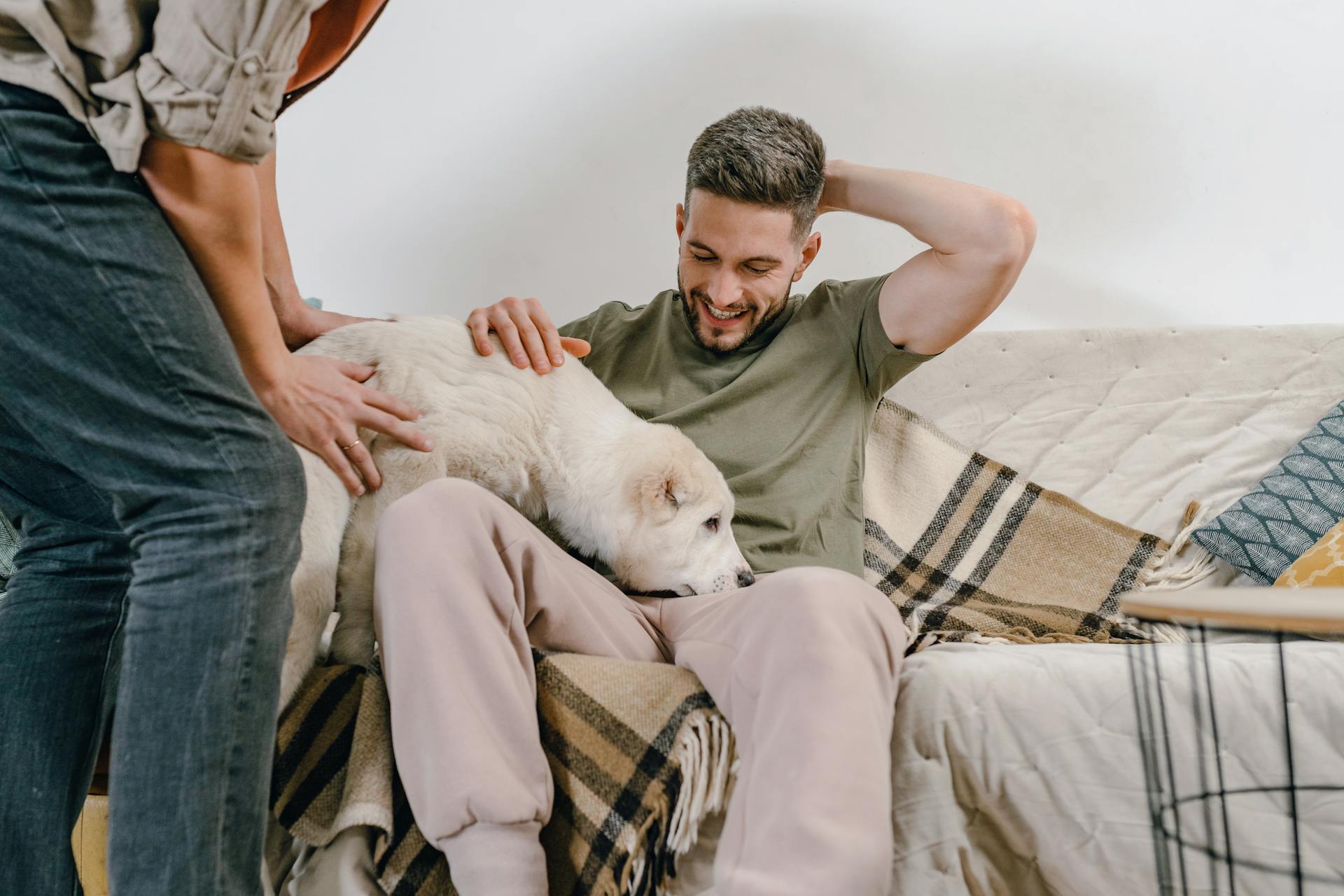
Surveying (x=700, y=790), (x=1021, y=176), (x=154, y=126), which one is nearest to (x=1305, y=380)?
(x=1021, y=176)

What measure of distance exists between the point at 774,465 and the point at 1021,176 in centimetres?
122

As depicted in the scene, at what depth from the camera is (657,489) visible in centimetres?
164

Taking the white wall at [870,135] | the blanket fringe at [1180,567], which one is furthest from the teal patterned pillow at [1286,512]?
the white wall at [870,135]

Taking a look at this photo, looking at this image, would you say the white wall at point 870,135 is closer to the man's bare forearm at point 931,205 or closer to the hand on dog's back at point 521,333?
the man's bare forearm at point 931,205

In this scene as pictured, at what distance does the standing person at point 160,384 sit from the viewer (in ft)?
2.79

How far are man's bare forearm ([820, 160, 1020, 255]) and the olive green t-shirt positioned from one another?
0.51 feet

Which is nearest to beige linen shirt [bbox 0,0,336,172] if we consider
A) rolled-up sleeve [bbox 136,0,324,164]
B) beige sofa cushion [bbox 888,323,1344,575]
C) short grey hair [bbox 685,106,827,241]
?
rolled-up sleeve [bbox 136,0,324,164]

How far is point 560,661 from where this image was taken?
3.91 feet

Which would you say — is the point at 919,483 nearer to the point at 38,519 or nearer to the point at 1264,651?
the point at 1264,651

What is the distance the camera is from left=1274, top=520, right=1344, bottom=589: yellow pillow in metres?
1.66

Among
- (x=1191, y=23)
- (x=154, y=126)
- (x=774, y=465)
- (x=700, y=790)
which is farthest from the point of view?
(x=1191, y=23)

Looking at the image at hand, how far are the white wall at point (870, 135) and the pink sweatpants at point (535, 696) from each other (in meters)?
1.48

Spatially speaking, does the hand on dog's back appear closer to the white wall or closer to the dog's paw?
the dog's paw

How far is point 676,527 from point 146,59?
1079 millimetres
